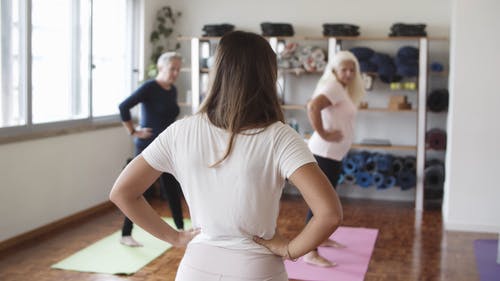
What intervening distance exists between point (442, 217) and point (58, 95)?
366 centimetres

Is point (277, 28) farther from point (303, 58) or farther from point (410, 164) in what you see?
point (410, 164)

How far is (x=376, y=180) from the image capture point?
21.3 feet

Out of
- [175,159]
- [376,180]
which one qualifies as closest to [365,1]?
[376,180]

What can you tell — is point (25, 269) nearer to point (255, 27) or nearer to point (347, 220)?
point (347, 220)

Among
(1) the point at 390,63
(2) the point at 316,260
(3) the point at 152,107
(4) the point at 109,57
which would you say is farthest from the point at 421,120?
(4) the point at 109,57

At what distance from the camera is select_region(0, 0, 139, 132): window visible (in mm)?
4664

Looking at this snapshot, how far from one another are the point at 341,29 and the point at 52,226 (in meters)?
3.41

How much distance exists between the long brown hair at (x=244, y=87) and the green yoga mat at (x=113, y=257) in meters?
2.75

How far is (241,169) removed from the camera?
57.9 inches

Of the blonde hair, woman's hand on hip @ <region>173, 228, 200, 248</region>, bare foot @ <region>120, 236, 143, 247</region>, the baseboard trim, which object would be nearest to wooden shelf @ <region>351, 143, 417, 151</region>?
the blonde hair

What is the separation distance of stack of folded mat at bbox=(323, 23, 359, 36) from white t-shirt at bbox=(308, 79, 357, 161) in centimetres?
240

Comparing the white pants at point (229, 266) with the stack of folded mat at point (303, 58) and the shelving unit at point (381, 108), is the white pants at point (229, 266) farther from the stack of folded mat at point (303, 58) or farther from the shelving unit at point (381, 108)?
the stack of folded mat at point (303, 58)

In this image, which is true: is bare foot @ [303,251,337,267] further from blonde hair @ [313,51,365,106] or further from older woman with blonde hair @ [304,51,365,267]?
blonde hair @ [313,51,365,106]

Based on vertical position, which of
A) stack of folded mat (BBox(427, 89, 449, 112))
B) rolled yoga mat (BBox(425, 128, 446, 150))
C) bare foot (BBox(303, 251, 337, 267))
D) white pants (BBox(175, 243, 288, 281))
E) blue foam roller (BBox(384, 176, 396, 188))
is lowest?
bare foot (BBox(303, 251, 337, 267))
